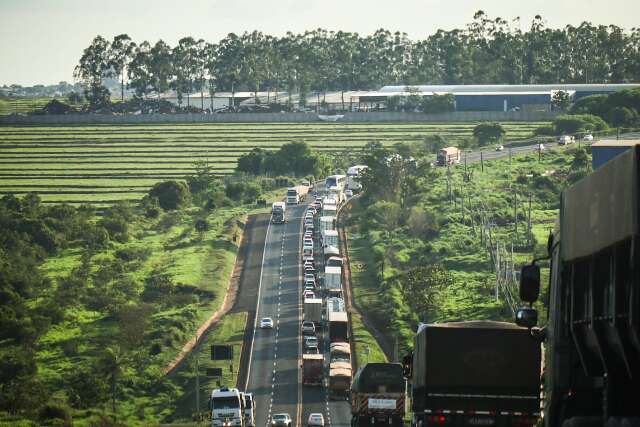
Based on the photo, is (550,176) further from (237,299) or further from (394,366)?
(394,366)

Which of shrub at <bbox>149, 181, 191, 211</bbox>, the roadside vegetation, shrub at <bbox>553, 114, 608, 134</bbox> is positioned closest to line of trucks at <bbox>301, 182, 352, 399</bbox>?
the roadside vegetation

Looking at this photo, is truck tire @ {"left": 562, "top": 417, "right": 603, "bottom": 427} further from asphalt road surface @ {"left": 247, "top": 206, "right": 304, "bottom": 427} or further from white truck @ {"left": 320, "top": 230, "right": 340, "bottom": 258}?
white truck @ {"left": 320, "top": 230, "right": 340, "bottom": 258}

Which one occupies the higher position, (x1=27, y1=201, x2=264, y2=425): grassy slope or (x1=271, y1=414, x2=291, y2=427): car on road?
(x1=271, y1=414, x2=291, y2=427): car on road

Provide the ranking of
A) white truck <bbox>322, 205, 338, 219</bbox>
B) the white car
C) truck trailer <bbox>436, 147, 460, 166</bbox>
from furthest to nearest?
truck trailer <bbox>436, 147, 460, 166</bbox>
white truck <bbox>322, 205, 338, 219</bbox>
the white car

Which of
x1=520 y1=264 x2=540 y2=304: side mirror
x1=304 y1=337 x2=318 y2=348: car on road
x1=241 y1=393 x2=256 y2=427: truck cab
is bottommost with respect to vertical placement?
x1=304 y1=337 x2=318 y2=348: car on road

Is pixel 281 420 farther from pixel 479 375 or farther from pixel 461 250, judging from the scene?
pixel 461 250

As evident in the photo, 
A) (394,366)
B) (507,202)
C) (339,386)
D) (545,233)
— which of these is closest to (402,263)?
(545,233)
